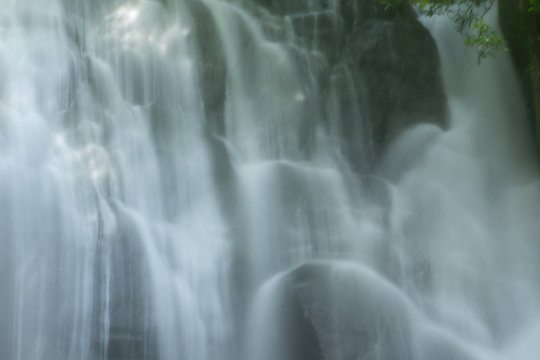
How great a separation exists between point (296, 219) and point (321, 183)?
0.58 meters

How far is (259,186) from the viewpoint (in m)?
7.22

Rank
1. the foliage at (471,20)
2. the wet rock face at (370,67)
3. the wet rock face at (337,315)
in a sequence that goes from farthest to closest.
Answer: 1. the wet rock face at (370,67)
2. the foliage at (471,20)
3. the wet rock face at (337,315)

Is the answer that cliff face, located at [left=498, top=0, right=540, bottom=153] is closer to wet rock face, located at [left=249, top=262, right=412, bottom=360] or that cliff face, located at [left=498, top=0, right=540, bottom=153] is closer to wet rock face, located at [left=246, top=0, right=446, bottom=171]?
wet rock face, located at [left=246, top=0, right=446, bottom=171]

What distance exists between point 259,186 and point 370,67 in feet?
7.45

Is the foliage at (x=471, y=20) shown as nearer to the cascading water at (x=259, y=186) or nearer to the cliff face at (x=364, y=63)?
the cascading water at (x=259, y=186)

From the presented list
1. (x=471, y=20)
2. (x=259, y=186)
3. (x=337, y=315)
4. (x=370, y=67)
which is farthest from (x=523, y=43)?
(x=337, y=315)

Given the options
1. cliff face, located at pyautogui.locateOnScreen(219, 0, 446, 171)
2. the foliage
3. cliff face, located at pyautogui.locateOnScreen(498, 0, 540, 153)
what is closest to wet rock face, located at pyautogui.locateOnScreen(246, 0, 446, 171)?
cliff face, located at pyautogui.locateOnScreen(219, 0, 446, 171)

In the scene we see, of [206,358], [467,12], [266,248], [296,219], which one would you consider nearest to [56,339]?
[206,358]

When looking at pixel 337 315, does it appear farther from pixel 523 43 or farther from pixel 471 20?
pixel 523 43

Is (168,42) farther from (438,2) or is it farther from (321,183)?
(438,2)

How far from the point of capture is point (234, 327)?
259 inches

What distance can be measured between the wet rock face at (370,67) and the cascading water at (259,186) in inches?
1.1

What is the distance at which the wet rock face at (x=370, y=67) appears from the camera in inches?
293

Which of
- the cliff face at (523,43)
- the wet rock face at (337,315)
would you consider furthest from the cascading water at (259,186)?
the cliff face at (523,43)
